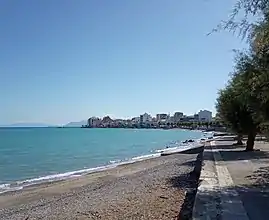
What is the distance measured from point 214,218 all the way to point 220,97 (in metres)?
24.6

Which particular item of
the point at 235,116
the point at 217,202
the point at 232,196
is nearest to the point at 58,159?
the point at 235,116

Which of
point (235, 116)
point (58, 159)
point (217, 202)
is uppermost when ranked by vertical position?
point (235, 116)

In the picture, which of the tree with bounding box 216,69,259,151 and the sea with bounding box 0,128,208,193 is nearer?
the tree with bounding box 216,69,259,151

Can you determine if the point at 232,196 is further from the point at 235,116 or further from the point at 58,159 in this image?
the point at 58,159

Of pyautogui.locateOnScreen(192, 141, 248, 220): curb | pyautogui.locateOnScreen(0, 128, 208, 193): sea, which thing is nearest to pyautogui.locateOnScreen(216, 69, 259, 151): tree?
pyautogui.locateOnScreen(0, 128, 208, 193): sea

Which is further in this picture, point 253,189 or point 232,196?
point 253,189

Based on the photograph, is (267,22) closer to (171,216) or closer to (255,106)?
(171,216)

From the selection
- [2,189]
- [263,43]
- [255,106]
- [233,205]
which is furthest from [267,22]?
[2,189]

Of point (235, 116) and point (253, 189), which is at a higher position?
point (235, 116)

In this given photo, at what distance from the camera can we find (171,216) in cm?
982

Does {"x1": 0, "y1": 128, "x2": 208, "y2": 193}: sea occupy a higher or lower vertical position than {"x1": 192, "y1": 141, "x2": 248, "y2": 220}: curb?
lower

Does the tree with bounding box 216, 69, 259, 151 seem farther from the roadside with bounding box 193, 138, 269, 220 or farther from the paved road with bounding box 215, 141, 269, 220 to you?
the roadside with bounding box 193, 138, 269, 220

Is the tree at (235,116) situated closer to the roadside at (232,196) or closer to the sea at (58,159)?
the sea at (58,159)

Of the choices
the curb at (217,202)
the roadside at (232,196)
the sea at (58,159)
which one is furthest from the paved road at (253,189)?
the sea at (58,159)
